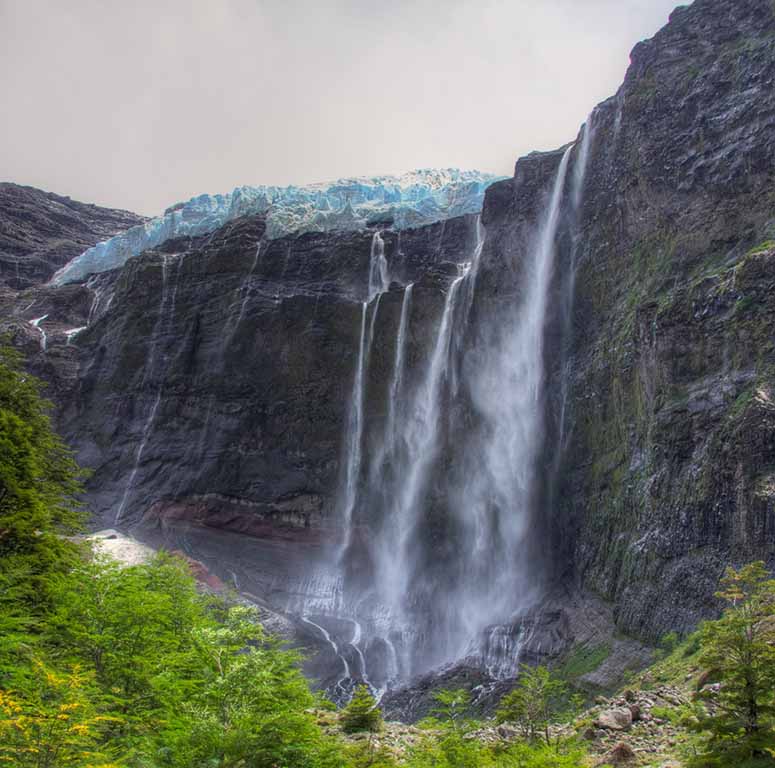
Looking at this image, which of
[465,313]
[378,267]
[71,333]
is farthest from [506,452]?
[71,333]

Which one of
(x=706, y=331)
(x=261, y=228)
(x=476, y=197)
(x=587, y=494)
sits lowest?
(x=587, y=494)

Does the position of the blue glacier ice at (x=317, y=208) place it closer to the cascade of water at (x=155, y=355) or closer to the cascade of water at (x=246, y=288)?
the cascade of water at (x=246, y=288)

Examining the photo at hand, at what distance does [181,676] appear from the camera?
31.2 feet

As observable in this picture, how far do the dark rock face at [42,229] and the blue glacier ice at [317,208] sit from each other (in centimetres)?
219

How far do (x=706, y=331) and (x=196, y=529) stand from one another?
89.8ft

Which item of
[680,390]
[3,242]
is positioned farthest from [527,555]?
[3,242]

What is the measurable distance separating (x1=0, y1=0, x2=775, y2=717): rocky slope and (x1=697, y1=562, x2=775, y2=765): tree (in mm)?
9644

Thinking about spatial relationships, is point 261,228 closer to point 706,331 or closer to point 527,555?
point 527,555

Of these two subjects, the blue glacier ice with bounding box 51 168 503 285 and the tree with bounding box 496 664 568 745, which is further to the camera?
the blue glacier ice with bounding box 51 168 503 285

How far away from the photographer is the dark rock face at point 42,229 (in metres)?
60.3

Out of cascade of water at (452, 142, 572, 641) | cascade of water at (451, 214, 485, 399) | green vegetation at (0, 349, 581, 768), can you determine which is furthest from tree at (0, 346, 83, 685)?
cascade of water at (451, 214, 485, 399)

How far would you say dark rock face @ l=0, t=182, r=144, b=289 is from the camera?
6028 cm

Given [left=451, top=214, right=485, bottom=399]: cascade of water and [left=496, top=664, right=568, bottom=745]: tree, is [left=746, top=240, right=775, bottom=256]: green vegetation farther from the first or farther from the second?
[left=451, top=214, right=485, bottom=399]: cascade of water

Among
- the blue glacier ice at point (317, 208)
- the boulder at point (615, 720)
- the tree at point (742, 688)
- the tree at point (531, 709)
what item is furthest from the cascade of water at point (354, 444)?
the tree at point (742, 688)
